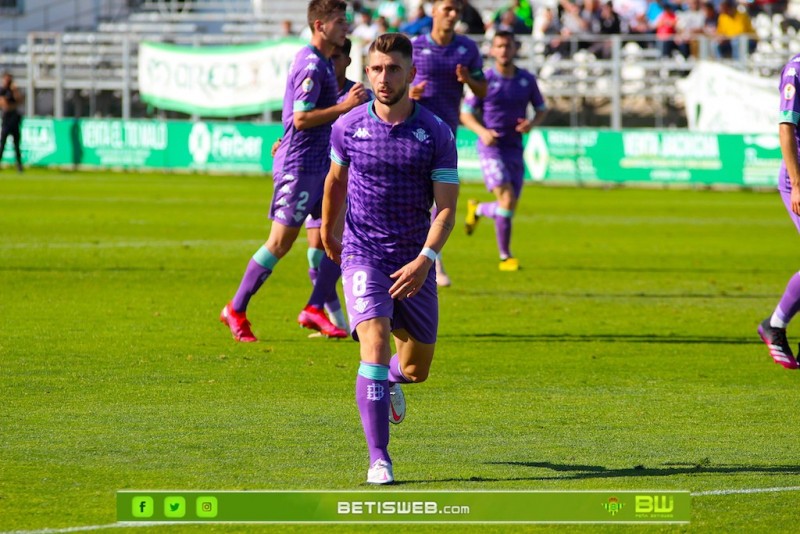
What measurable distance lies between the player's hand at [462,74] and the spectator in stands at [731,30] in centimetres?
1941

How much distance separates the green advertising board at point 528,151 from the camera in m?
28.9

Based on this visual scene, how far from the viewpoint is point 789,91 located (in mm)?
9461

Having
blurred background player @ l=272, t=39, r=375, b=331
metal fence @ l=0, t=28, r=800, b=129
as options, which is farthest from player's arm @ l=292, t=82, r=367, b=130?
metal fence @ l=0, t=28, r=800, b=129

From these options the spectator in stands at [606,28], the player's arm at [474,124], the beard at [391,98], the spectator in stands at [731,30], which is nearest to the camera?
the beard at [391,98]

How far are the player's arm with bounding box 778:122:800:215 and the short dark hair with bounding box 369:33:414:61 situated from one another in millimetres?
3636

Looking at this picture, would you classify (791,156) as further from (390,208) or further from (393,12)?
(393,12)

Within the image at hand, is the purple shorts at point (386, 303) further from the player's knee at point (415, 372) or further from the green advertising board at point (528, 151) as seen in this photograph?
the green advertising board at point (528, 151)

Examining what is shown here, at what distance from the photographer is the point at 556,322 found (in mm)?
12555

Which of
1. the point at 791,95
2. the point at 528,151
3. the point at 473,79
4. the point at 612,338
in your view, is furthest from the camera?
the point at 528,151

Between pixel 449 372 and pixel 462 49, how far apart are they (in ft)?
15.9

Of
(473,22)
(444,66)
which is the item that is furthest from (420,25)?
(444,66)

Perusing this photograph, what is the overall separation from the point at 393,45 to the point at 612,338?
216 inches

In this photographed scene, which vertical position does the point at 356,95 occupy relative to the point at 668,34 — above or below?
above

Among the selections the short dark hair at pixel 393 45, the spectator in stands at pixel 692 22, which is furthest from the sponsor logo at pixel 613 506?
the spectator in stands at pixel 692 22
